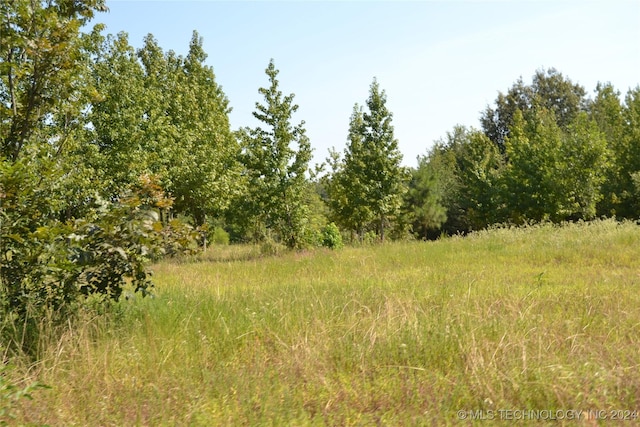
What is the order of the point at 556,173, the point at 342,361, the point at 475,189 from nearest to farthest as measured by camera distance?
the point at 342,361 < the point at 556,173 < the point at 475,189

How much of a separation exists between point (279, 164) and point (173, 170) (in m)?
5.17

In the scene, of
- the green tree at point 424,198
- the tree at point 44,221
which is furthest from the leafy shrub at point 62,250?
the green tree at point 424,198

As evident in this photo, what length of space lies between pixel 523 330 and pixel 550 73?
2213 inches

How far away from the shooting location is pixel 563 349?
4277 mm

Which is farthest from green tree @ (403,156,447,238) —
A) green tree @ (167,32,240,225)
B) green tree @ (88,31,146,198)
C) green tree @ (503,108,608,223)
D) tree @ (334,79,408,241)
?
green tree @ (88,31,146,198)

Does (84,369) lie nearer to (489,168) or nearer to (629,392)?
(629,392)

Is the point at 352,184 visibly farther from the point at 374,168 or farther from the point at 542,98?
the point at 542,98

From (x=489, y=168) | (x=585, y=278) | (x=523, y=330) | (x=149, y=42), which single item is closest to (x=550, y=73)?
(x=489, y=168)

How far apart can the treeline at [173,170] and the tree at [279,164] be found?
7 centimetres

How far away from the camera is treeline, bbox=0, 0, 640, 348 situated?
474 centimetres

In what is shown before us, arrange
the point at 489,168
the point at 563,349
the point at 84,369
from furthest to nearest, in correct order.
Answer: the point at 489,168
the point at 563,349
the point at 84,369

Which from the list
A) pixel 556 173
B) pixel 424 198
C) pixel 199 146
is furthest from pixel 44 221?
pixel 424 198

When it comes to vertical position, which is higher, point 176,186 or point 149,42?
point 149,42

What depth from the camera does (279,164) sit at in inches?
796
